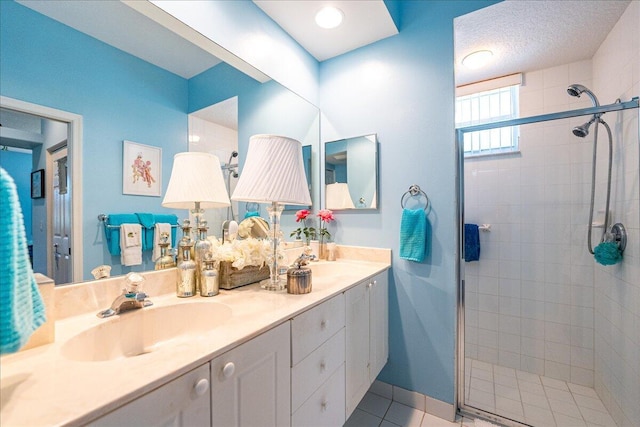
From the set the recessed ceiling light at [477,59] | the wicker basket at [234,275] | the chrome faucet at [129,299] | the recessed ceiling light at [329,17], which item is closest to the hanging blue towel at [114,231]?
the chrome faucet at [129,299]

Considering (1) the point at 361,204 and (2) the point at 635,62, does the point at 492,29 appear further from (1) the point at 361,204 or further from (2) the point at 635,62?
(1) the point at 361,204

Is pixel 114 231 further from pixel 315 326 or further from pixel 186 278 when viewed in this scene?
pixel 315 326

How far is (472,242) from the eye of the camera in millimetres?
1953

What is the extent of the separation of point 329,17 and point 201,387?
1.82 m

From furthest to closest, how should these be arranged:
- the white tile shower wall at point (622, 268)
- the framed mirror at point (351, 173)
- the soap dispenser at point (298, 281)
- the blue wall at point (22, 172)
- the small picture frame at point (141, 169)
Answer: the framed mirror at point (351, 173) < the white tile shower wall at point (622, 268) < the soap dispenser at point (298, 281) < the small picture frame at point (141, 169) < the blue wall at point (22, 172)

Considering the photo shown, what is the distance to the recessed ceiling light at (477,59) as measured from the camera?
1803 millimetres

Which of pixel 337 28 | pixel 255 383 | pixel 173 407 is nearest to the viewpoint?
pixel 173 407

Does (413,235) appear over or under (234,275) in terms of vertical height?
over

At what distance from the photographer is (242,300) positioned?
39.0 inches

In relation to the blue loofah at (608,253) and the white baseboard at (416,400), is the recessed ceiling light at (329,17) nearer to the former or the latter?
the blue loofah at (608,253)

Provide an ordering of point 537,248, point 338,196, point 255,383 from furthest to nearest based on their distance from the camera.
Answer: point 338,196 < point 537,248 < point 255,383

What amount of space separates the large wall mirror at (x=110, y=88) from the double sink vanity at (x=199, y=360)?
0.73ft

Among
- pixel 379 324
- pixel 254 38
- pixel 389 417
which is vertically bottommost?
pixel 389 417

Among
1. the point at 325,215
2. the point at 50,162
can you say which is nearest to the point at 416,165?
the point at 325,215
